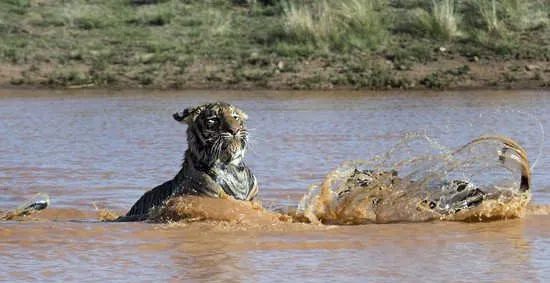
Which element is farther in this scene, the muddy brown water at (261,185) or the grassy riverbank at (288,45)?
the grassy riverbank at (288,45)

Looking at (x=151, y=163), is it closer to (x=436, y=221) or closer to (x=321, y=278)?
(x=436, y=221)

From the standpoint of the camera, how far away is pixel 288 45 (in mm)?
23891

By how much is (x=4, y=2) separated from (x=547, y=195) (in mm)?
18233

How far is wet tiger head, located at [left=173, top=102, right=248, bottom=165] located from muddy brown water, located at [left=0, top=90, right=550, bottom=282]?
454mm

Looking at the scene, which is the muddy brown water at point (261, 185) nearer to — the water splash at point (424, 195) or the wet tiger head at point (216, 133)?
the water splash at point (424, 195)

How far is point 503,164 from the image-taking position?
32.4 ft

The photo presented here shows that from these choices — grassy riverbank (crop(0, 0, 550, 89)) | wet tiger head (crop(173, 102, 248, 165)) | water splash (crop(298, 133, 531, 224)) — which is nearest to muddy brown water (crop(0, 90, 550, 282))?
water splash (crop(298, 133, 531, 224))

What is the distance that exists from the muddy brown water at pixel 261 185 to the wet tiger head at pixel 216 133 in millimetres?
454

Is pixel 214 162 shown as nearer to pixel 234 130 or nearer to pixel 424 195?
pixel 234 130

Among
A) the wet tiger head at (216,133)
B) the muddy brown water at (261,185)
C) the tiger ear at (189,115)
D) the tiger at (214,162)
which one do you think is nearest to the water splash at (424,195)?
the muddy brown water at (261,185)

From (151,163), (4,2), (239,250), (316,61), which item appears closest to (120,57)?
(316,61)

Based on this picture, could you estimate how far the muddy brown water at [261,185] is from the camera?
796 cm

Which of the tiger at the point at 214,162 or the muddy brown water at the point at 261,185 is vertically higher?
the tiger at the point at 214,162

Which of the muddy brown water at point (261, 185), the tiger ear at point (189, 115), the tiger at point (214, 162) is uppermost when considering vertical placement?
the tiger ear at point (189, 115)
